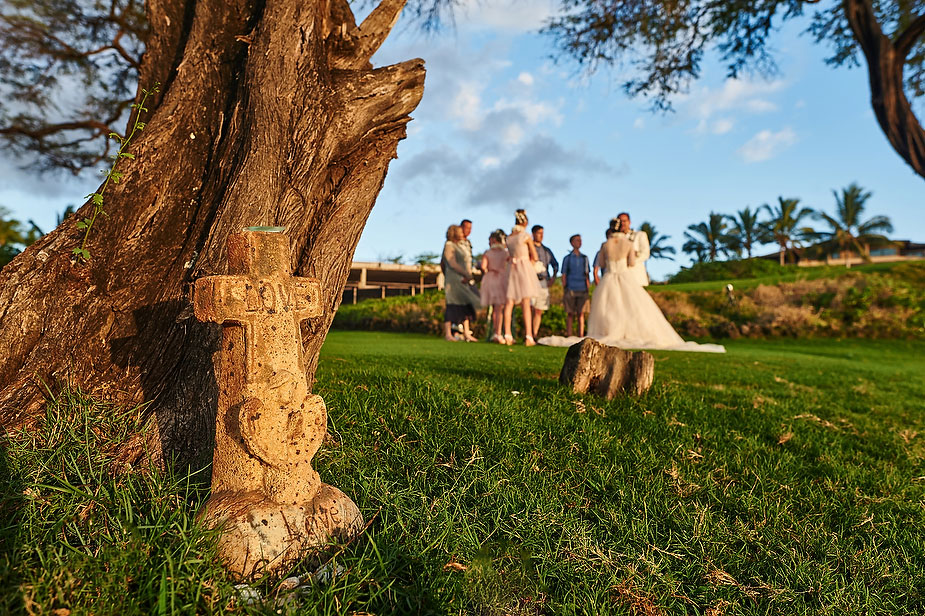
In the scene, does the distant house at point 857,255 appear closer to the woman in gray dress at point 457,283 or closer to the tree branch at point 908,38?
the tree branch at point 908,38

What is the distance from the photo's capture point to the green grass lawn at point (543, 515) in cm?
221

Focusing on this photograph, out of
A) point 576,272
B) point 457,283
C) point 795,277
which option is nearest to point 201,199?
point 457,283

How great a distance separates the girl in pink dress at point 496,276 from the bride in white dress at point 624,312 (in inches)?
46.6

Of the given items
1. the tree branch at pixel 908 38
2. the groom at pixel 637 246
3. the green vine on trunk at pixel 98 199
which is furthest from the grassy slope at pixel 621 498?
the tree branch at pixel 908 38

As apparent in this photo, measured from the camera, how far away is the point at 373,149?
402 centimetres

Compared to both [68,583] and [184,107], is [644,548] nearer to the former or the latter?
[68,583]

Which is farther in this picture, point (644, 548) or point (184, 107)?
point (184, 107)

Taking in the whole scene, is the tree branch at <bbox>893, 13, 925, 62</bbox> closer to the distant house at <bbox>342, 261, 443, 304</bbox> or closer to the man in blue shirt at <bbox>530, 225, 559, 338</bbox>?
the man in blue shirt at <bbox>530, 225, 559, 338</bbox>

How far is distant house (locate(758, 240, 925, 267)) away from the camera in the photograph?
61812mm

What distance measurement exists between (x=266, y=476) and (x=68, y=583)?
74 centimetres

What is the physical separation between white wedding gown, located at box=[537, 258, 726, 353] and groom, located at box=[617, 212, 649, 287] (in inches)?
7.0

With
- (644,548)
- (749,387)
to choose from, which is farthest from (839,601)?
A: (749,387)

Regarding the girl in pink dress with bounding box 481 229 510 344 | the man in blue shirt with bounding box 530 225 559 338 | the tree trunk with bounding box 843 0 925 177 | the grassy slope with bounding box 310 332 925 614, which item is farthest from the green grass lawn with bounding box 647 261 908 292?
the grassy slope with bounding box 310 332 925 614

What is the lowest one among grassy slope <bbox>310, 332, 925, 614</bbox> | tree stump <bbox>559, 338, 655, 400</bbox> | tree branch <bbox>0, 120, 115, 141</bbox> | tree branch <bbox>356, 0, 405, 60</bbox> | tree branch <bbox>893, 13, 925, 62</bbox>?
grassy slope <bbox>310, 332, 925, 614</bbox>
